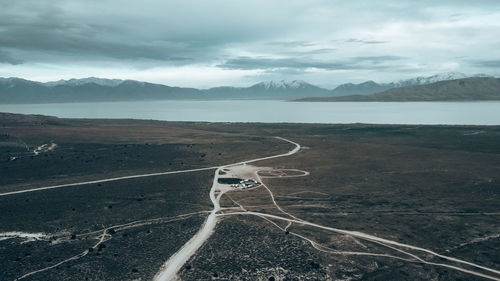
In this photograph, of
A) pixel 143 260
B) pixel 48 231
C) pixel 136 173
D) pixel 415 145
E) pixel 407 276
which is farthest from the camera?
pixel 415 145

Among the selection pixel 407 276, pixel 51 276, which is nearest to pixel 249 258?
pixel 407 276

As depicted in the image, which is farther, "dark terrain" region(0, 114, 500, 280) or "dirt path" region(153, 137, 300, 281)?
"dark terrain" region(0, 114, 500, 280)

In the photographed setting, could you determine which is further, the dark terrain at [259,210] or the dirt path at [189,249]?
the dark terrain at [259,210]

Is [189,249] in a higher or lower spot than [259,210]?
lower

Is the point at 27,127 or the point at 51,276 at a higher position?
the point at 27,127

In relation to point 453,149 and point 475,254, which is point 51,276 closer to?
point 475,254

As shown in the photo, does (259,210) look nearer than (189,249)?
No

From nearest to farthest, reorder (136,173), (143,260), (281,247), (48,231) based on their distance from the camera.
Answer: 1. (143,260)
2. (281,247)
3. (48,231)
4. (136,173)

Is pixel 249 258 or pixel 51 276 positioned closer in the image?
pixel 51 276
